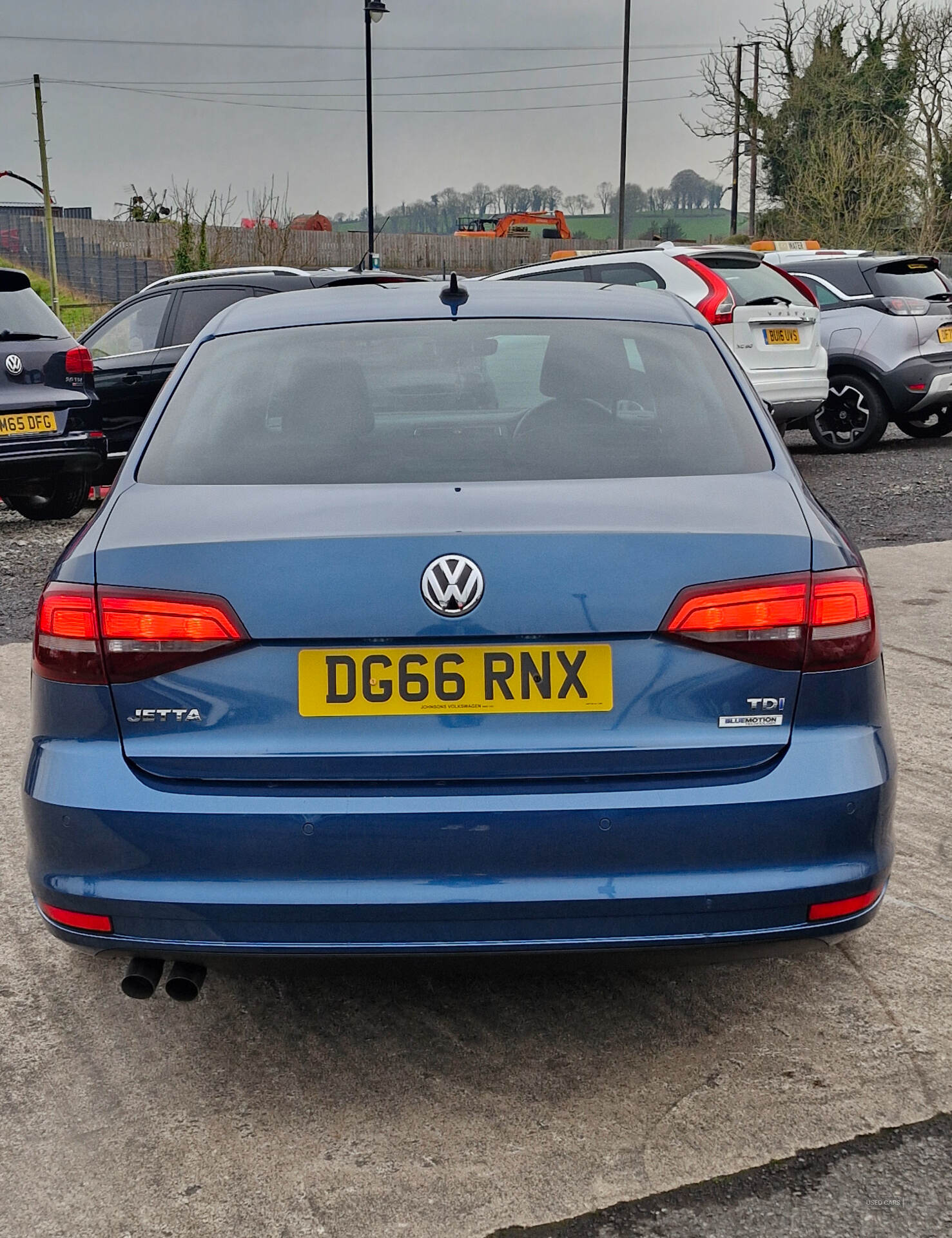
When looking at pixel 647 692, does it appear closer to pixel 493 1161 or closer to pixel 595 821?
pixel 595 821

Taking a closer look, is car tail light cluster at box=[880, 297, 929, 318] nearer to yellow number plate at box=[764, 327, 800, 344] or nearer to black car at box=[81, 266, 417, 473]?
yellow number plate at box=[764, 327, 800, 344]

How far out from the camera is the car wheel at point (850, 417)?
45.2 ft

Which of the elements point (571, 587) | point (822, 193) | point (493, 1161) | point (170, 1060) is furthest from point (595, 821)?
point (822, 193)

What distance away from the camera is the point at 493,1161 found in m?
2.56

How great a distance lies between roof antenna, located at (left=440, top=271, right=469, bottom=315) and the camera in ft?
11.3

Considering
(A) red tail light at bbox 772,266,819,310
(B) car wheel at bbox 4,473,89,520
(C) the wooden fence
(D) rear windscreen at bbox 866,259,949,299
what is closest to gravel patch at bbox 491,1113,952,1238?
(B) car wheel at bbox 4,473,89,520

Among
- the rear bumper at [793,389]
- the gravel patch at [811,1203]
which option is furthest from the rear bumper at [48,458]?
the gravel patch at [811,1203]

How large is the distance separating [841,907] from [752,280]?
35.0ft

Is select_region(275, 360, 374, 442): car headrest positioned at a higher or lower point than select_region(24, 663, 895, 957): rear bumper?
higher

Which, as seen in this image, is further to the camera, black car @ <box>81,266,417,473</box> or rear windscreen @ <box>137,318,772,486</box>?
black car @ <box>81,266,417,473</box>

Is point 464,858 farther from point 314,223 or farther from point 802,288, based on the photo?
point 314,223

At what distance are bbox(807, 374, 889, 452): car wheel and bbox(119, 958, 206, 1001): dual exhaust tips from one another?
1192cm

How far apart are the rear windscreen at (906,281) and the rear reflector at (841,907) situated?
12.3 metres

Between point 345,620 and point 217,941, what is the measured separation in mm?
612
